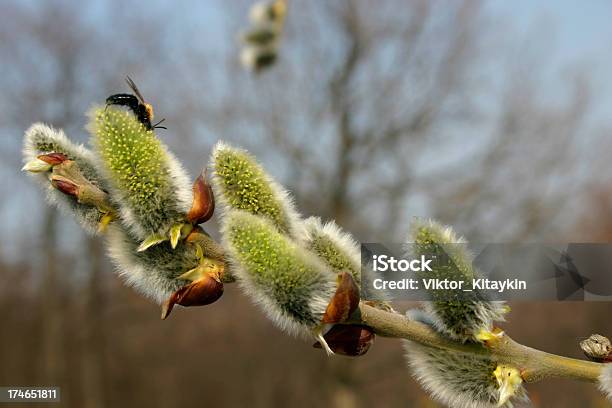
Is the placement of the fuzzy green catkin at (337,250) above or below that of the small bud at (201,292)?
above

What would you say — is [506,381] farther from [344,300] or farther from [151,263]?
[151,263]

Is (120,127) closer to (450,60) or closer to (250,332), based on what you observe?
(450,60)

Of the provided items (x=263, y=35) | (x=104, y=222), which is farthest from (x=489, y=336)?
(x=263, y=35)

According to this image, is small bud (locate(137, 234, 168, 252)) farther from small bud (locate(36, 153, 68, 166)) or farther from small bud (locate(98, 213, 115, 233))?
small bud (locate(36, 153, 68, 166))

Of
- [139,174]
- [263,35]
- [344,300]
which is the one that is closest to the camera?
[344,300]

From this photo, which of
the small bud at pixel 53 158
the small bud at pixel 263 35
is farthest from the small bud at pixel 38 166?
the small bud at pixel 263 35

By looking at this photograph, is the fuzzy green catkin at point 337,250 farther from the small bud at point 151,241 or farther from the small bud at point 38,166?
the small bud at point 38,166
